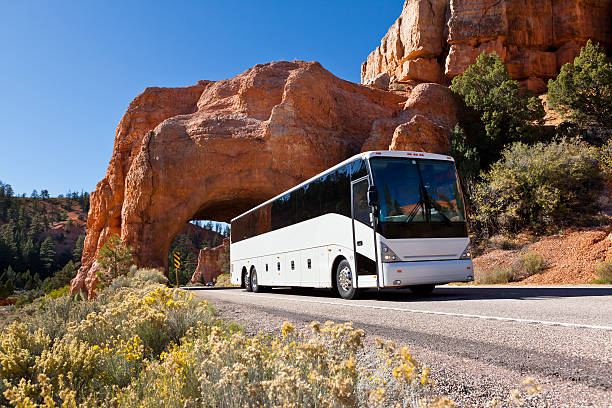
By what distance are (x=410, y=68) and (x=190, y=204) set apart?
30408 mm

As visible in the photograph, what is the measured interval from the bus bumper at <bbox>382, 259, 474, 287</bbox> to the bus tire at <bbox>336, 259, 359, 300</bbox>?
55.8 inches

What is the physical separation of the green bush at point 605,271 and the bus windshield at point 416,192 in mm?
5813

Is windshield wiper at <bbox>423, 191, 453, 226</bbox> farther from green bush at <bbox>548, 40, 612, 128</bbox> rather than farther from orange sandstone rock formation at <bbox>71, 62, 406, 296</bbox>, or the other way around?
green bush at <bbox>548, 40, 612, 128</bbox>

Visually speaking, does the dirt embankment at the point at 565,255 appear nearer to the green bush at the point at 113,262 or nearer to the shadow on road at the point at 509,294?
the shadow on road at the point at 509,294

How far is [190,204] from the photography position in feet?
96.3

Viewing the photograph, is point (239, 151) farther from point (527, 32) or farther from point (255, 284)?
point (527, 32)

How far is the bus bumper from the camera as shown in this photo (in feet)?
29.0

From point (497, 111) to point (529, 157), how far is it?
9.68 meters

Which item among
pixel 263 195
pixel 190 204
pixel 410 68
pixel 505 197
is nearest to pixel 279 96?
pixel 263 195

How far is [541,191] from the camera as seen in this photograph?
59.8 feet

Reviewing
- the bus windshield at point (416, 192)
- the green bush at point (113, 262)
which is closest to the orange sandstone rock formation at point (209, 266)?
the green bush at point (113, 262)

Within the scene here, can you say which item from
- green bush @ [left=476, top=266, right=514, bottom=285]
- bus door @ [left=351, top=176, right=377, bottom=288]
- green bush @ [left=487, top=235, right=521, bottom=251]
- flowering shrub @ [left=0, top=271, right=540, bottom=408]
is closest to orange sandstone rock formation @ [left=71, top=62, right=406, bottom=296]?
green bush @ [left=487, top=235, right=521, bottom=251]

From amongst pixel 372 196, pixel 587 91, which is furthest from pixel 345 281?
pixel 587 91

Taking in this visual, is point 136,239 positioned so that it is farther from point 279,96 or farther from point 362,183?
point 362,183
